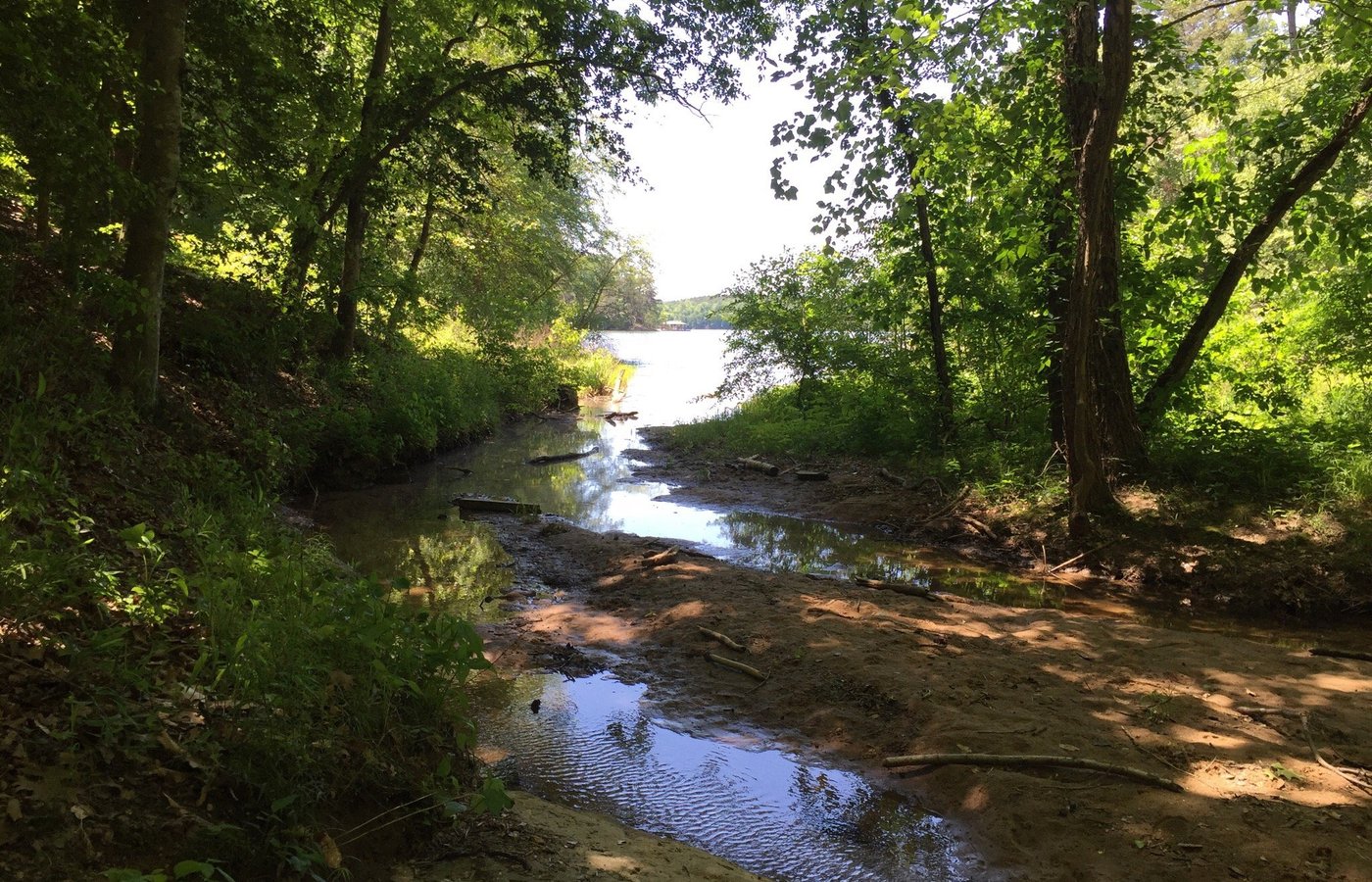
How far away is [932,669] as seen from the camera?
5.74 metres

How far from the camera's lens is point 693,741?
16.6ft

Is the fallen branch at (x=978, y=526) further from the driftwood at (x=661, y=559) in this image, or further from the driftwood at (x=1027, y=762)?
the driftwood at (x=1027, y=762)

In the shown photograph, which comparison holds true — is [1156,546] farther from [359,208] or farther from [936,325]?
[359,208]

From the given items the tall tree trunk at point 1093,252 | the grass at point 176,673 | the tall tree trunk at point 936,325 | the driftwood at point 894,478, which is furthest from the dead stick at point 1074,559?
the grass at point 176,673

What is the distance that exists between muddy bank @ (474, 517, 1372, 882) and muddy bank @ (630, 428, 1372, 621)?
1.74 meters

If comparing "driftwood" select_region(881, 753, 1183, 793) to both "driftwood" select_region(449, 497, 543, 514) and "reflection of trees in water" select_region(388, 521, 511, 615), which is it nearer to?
"reflection of trees in water" select_region(388, 521, 511, 615)

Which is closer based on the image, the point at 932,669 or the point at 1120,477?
the point at 932,669

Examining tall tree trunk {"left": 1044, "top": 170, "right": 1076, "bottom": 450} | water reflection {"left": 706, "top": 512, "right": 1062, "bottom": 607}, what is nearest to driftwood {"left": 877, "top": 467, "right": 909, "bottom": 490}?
water reflection {"left": 706, "top": 512, "right": 1062, "bottom": 607}

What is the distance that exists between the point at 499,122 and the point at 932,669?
44.7 feet

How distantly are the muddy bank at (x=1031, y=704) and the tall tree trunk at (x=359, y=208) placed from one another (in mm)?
8994

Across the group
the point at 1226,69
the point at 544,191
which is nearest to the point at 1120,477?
the point at 1226,69

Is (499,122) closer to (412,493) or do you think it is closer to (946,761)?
(412,493)

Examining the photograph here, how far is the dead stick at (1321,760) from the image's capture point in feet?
13.5

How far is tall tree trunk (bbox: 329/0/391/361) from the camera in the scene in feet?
43.6
